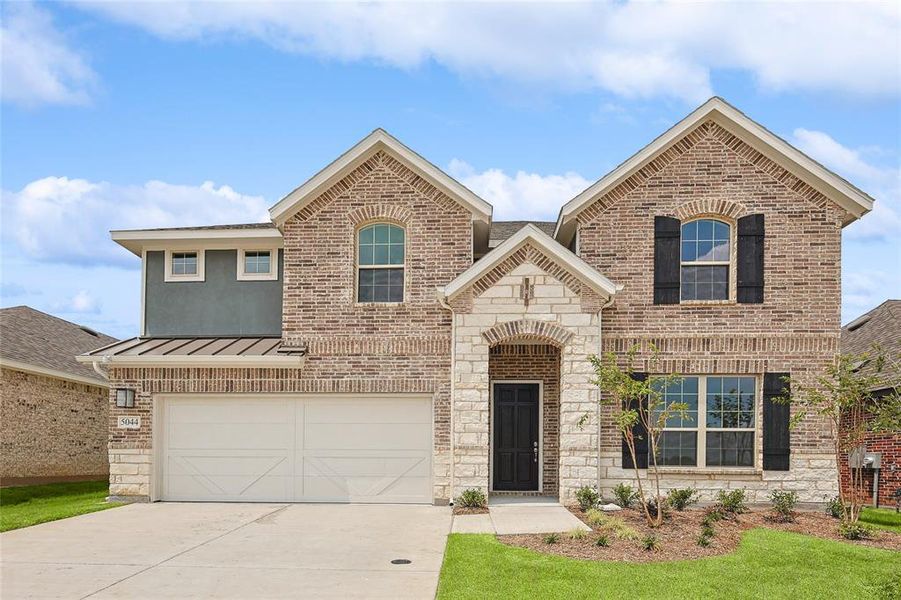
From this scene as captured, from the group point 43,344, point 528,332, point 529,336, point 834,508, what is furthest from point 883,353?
point 43,344

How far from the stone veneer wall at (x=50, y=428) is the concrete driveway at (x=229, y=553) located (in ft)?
17.8

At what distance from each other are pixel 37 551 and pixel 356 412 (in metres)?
6.34

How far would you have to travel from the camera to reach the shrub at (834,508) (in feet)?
44.6

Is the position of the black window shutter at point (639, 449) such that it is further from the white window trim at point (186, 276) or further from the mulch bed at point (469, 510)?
the white window trim at point (186, 276)

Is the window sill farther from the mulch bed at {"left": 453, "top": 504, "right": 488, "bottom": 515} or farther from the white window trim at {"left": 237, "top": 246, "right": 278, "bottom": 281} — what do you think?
the white window trim at {"left": 237, "top": 246, "right": 278, "bottom": 281}

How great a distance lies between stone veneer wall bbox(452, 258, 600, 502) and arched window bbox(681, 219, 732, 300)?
220 cm

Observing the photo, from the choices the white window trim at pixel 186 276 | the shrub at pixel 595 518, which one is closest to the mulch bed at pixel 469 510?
the shrub at pixel 595 518

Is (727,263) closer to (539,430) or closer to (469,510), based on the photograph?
(539,430)

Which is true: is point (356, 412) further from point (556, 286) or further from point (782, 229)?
point (782, 229)

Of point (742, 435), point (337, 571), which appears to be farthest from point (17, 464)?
point (742, 435)

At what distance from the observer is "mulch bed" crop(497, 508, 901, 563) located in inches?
399

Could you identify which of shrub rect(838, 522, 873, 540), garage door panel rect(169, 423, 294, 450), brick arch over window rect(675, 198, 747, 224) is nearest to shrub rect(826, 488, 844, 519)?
shrub rect(838, 522, 873, 540)

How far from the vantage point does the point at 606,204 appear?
600 inches

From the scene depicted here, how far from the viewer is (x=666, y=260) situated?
49.1 feet
